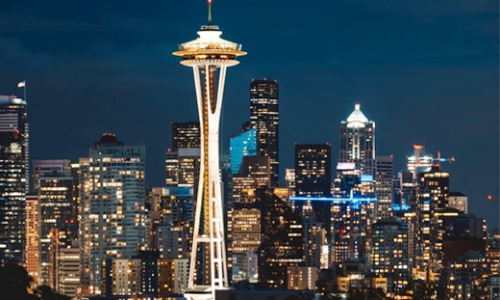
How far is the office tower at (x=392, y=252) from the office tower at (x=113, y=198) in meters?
10.5

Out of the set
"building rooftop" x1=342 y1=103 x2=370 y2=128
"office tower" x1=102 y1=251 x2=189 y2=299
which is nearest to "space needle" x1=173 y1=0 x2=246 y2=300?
"office tower" x1=102 y1=251 x2=189 y2=299

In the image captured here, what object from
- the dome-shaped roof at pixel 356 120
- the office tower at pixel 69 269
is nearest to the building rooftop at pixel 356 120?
the dome-shaped roof at pixel 356 120

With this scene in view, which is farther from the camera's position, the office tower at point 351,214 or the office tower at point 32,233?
the office tower at point 351,214

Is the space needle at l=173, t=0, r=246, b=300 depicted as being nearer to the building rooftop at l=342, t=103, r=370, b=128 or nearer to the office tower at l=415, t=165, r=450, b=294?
the office tower at l=415, t=165, r=450, b=294

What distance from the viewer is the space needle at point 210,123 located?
66.4 metres

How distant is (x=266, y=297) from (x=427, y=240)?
119 ft

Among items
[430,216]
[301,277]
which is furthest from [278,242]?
[430,216]

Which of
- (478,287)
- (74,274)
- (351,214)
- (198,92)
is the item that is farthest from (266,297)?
(351,214)

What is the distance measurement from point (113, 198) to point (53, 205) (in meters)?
5.45

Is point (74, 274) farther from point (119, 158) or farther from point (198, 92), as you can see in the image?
point (198, 92)

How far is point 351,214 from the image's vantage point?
105 m

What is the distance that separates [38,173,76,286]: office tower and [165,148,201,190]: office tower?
729 centimetres

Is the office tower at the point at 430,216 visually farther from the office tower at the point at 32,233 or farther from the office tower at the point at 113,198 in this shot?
the office tower at the point at 32,233

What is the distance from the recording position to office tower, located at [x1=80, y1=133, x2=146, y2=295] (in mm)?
88125
